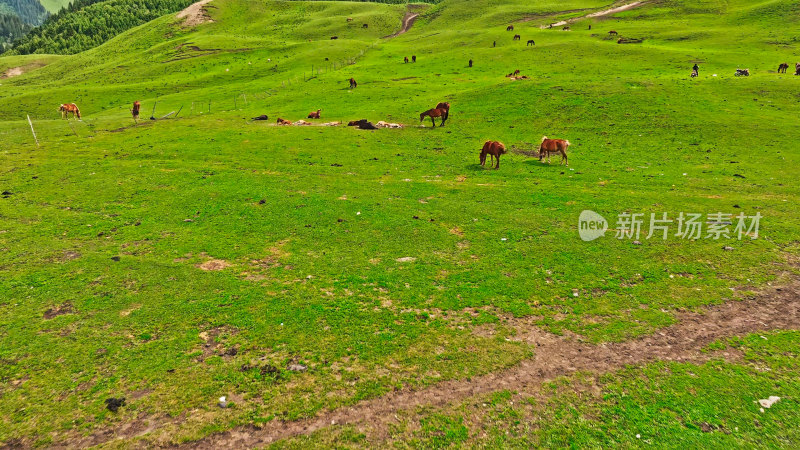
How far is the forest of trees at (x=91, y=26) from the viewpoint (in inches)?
5054

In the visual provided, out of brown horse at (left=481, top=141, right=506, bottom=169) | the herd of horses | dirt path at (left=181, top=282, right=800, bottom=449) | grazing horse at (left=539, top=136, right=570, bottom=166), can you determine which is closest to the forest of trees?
the herd of horses

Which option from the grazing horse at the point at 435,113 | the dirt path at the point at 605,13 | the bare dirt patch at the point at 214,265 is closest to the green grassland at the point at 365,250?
the bare dirt patch at the point at 214,265

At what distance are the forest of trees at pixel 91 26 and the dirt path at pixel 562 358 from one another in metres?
178

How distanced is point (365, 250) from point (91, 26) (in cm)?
18567

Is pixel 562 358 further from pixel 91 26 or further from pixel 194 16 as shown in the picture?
pixel 91 26

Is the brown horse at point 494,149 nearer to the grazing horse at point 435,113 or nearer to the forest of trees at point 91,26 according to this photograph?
the grazing horse at point 435,113

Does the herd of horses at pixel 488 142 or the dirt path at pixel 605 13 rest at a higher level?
the dirt path at pixel 605 13

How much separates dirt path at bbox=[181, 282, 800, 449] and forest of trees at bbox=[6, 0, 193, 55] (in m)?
178

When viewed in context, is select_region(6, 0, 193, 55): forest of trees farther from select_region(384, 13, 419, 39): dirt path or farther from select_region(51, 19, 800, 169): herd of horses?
select_region(51, 19, 800, 169): herd of horses

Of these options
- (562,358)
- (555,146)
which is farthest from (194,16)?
(562,358)

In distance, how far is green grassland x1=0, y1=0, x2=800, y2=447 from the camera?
773 centimetres

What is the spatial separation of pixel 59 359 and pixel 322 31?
351 ft

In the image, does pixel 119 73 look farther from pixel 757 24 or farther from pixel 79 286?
pixel 757 24

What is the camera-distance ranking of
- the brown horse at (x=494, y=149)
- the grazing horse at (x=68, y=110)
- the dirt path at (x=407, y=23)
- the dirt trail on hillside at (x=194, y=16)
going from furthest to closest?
the dirt trail on hillside at (x=194, y=16) < the dirt path at (x=407, y=23) < the grazing horse at (x=68, y=110) < the brown horse at (x=494, y=149)
